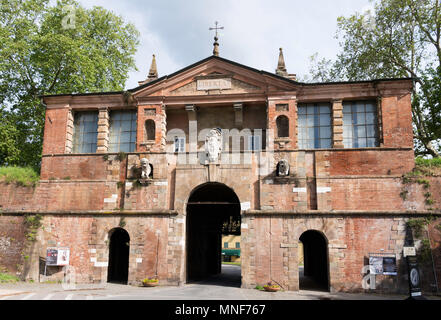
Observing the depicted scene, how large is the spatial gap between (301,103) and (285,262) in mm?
7863

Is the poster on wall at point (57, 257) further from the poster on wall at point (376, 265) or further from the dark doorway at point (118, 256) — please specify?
the poster on wall at point (376, 265)

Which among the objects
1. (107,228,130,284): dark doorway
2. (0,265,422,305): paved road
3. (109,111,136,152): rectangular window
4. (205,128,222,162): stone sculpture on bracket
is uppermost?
(109,111,136,152): rectangular window

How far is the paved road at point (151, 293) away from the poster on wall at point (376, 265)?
1005 mm

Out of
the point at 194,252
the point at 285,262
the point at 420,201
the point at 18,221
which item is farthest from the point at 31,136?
the point at 420,201

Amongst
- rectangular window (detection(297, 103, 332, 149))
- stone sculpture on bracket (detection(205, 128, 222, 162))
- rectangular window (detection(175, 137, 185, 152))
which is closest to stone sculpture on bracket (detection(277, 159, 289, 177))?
rectangular window (detection(297, 103, 332, 149))

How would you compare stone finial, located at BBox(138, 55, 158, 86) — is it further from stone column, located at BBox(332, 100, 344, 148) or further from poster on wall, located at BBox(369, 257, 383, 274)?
poster on wall, located at BBox(369, 257, 383, 274)

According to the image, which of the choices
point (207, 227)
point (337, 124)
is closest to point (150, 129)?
point (207, 227)

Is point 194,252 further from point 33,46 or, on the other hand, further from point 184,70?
point 33,46

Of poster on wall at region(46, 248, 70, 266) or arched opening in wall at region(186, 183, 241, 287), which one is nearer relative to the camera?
poster on wall at region(46, 248, 70, 266)

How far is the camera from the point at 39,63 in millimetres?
26828

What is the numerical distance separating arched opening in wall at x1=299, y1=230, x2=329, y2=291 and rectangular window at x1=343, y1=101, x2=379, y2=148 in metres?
→ 4.96

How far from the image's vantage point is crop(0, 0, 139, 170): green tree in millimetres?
25922

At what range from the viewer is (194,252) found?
2244 centimetres

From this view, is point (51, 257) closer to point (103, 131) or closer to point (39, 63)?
point (103, 131)
